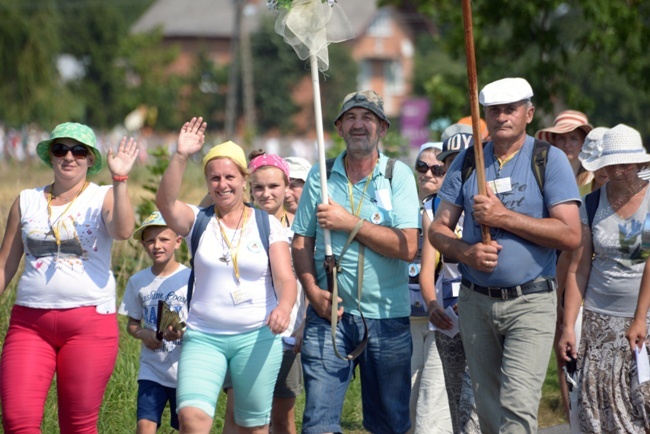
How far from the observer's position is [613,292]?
20.3ft

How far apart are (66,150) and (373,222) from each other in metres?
1.66

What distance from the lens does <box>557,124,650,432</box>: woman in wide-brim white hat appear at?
20.1 ft

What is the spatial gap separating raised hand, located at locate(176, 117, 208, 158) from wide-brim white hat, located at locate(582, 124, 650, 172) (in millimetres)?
2221

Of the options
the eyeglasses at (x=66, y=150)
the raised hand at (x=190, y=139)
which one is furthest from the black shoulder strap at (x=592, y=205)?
the eyeglasses at (x=66, y=150)

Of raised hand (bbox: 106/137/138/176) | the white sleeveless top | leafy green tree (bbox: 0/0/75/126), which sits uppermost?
leafy green tree (bbox: 0/0/75/126)

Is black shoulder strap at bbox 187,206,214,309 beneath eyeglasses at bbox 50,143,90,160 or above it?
beneath

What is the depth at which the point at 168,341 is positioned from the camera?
6.42 metres

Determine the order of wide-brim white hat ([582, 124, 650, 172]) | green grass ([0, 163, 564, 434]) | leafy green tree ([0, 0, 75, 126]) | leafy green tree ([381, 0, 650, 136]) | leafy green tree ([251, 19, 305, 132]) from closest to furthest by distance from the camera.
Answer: wide-brim white hat ([582, 124, 650, 172]), green grass ([0, 163, 564, 434]), leafy green tree ([381, 0, 650, 136]), leafy green tree ([0, 0, 75, 126]), leafy green tree ([251, 19, 305, 132])

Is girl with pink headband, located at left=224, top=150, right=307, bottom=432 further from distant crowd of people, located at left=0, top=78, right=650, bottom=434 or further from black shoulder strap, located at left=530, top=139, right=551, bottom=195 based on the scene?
black shoulder strap, located at left=530, top=139, right=551, bottom=195

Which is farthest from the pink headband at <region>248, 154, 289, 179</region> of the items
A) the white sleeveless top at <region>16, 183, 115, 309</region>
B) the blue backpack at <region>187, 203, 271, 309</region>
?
the white sleeveless top at <region>16, 183, 115, 309</region>

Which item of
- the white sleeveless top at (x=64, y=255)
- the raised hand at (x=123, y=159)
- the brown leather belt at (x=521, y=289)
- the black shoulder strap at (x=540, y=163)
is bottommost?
the brown leather belt at (x=521, y=289)

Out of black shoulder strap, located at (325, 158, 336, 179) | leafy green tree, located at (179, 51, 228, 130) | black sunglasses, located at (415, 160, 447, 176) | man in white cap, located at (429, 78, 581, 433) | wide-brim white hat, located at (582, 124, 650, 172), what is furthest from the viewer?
leafy green tree, located at (179, 51, 228, 130)

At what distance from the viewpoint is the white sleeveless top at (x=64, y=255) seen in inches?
223

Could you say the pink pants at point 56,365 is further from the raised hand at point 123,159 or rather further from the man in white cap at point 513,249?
the man in white cap at point 513,249
